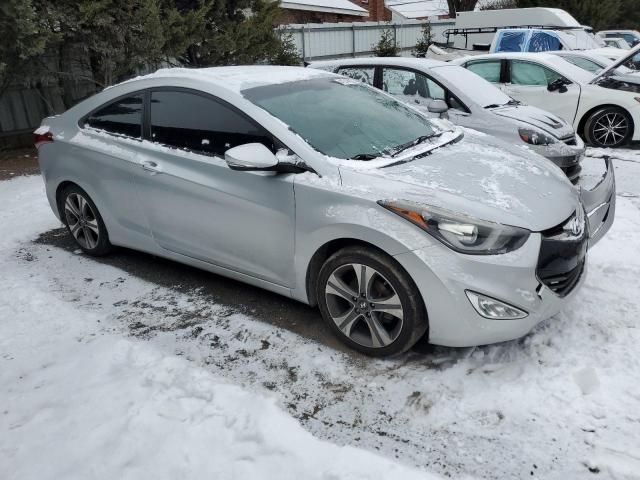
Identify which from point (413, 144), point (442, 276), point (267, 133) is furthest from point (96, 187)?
point (442, 276)

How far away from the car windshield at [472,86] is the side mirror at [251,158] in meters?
4.10

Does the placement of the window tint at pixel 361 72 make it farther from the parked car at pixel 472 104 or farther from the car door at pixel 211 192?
the car door at pixel 211 192

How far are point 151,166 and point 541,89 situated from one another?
7.05 m

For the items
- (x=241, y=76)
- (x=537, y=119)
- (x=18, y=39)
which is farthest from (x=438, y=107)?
(x=18, y=39)

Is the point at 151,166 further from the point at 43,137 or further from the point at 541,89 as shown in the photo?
the point at 541,89

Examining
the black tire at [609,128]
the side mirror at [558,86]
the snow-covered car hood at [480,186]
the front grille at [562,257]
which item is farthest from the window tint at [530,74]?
the front grille at [562,257]

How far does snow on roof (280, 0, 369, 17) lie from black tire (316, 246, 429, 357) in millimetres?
19972

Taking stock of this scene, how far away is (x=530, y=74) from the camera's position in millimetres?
8742

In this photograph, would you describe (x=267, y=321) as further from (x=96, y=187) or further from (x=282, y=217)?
(x=96, y=187)

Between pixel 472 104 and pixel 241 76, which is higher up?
pixel 241 76

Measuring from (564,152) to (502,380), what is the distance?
158 inches

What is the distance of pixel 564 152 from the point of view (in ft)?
19.6

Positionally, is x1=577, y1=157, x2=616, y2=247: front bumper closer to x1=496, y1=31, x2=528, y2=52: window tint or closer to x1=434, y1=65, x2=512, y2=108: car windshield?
x1=434, y1=65, x2=512, y2=108: car windshield

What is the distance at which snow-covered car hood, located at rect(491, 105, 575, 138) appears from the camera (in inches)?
248
